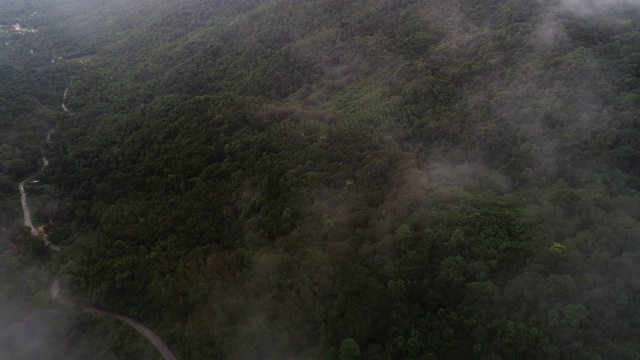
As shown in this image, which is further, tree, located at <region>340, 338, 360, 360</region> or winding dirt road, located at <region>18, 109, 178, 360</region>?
winding dirt road, located at <region>18, 109, 178, 360</region>

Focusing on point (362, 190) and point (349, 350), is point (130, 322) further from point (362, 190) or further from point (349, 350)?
point (362, 190)

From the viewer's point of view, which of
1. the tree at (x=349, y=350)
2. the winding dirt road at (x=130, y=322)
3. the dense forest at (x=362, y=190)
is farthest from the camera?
the winding dirt road at (x=130, y=322)

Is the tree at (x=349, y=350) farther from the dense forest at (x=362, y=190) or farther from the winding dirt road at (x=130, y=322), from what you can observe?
the winding dirt road at (x=130, y=322)

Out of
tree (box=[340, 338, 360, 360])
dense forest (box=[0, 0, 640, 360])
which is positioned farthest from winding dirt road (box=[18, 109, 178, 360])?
tree (box=[340, 338, 360, 360])

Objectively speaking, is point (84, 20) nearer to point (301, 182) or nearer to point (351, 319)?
point (301, 182)

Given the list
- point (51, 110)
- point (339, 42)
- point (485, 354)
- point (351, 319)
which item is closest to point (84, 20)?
point (51, 110)

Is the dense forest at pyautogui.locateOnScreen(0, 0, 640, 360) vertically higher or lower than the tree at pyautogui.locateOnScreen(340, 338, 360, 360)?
higher

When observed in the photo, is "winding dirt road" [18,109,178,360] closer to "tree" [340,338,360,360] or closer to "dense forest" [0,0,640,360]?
"dense forest" [0,0,640,360]

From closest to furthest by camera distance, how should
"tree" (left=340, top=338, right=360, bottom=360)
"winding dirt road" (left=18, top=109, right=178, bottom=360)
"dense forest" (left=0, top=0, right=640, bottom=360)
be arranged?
"tree" (left=340, top=338, right=360, bottom=360)
"dense forest" (left=0, top=0, right=640, bottom=360)
"winding dirt road" (left=18, top=109, right=178, bottom=360)

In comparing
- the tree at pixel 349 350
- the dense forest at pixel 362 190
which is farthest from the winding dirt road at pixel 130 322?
the tree at pixel 349 350
